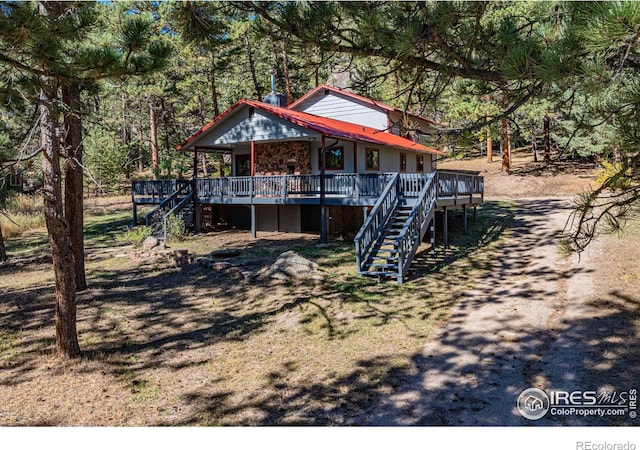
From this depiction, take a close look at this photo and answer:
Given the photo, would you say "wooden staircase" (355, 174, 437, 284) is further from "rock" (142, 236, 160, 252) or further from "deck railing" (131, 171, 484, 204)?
"rock" (142, 236, 160, 252)

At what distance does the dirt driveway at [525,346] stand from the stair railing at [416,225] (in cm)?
170

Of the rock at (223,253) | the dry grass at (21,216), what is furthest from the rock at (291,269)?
the dry grass at (21,216)

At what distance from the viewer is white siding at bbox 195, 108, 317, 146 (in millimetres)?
17938

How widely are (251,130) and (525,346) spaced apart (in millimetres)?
15079

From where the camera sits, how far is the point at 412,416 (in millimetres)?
4895

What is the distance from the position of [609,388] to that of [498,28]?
4599mm

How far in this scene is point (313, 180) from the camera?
16609 mm

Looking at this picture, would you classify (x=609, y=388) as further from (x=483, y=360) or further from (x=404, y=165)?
(x=404, y=165)

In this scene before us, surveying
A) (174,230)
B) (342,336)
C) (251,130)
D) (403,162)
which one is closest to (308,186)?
(251,130)

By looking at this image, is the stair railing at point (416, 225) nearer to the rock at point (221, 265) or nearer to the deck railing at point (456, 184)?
the deck railing at point (456, 184)

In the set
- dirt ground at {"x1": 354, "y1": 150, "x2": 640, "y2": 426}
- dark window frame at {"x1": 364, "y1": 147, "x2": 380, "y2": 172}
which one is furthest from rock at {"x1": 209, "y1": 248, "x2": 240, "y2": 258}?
dark window frame at {"x1": 364, "y1": 147, "x2": 380, "y2": 172}

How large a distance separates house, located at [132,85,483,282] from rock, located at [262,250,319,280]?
5.94 feet

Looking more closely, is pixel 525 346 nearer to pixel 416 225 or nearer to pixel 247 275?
pixel 416 225

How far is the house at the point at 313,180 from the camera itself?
44.8ft
